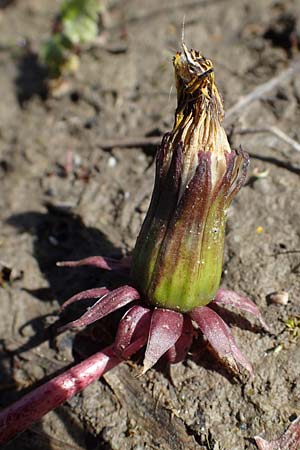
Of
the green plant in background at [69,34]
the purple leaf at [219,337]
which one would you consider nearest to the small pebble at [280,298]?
the purple leaf at [219,337]

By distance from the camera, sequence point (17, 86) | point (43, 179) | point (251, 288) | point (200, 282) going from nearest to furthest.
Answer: point (200, 282) → point (251, 288) → point (43, 179) → point (17, 86)

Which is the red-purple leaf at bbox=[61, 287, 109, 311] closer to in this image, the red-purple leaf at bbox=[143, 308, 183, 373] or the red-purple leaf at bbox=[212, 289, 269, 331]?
the red-purple leaf at bbox=[143, 308, 183, 373]

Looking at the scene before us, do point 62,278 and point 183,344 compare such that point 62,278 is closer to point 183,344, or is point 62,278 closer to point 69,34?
point 183,344

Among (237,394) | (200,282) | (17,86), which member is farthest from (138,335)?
(17,86)

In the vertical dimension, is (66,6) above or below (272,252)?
above

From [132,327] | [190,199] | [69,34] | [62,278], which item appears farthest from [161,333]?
[69,34]

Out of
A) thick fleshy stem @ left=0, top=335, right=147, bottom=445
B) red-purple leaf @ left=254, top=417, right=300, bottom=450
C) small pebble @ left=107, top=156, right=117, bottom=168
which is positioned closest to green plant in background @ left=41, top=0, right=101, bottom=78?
small pebble @ left=107, top=156, right=117, bottom=168

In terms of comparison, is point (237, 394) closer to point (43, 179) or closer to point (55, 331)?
point (55, 331)

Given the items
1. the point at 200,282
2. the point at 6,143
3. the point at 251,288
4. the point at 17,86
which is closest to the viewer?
the point at 200,282
